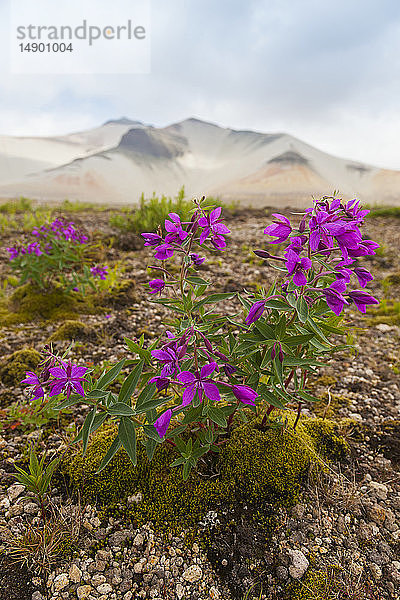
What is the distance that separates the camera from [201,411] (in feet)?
4.82

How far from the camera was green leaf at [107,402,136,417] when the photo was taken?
130cm

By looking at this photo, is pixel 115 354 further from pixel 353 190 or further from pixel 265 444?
pixel 353 190

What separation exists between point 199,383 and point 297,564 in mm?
949

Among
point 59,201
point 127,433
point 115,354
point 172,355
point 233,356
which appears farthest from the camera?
point 59,201

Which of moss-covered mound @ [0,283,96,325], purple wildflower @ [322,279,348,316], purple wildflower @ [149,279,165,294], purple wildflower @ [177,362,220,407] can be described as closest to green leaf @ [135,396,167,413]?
purple wildflower @ [177,362,220,407]

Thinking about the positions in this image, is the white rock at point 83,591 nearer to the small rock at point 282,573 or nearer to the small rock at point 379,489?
the small rock at point 282,573

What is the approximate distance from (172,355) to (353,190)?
7924 millimetres

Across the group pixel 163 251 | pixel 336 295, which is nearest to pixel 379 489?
pixel 336 295

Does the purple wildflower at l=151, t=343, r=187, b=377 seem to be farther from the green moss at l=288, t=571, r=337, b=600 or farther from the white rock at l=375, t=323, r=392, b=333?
the white rock at l=375, t=323, r=392, b=333

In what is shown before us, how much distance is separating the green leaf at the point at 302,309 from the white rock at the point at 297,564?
1004 mm

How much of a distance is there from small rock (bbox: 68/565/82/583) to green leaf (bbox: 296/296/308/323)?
4.17ft

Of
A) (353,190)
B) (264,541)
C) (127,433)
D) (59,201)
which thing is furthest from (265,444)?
(59,201)

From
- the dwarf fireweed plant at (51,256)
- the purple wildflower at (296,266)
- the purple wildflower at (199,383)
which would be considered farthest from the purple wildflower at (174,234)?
the dwarf fireweed plant at (51,256)

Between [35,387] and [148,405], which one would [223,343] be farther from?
[35,387]
